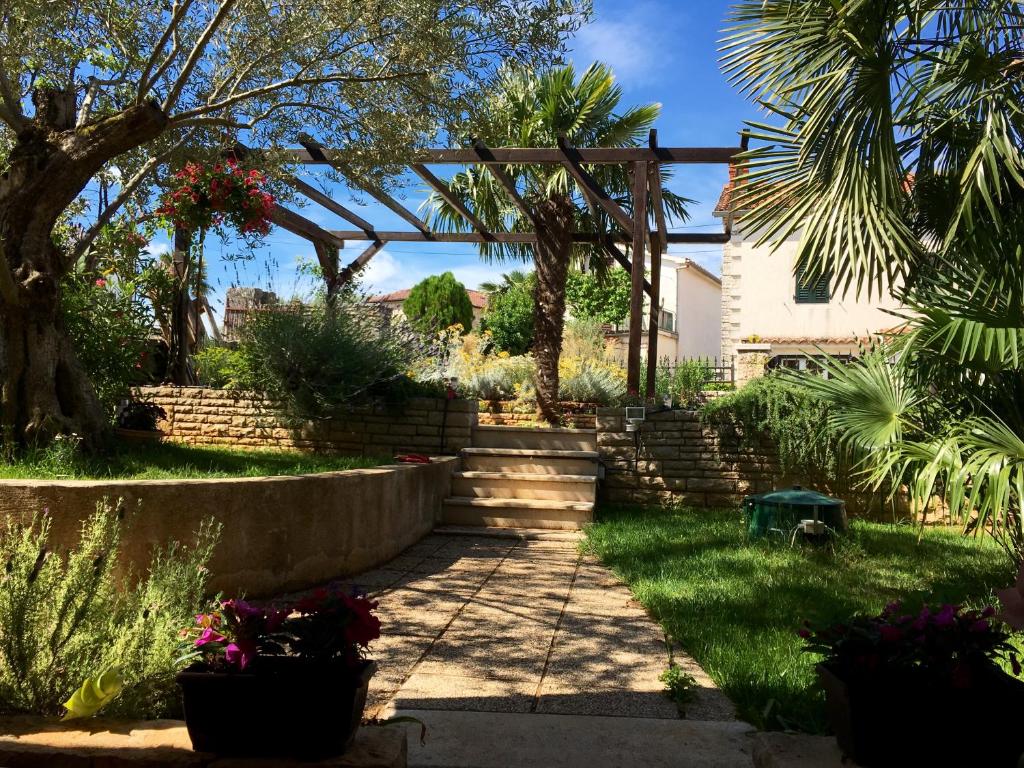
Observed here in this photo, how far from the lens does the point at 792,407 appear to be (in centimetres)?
852

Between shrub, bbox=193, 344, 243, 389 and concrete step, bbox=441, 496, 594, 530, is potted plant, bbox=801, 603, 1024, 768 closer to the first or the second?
concrete step, bbox=441, 496, 594, 530

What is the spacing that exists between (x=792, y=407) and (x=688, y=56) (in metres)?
3.65

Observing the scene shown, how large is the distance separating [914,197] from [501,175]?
508cm

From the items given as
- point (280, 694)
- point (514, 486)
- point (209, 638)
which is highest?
point (209, 638)

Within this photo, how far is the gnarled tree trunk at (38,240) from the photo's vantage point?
17.7ft

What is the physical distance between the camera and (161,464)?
6012 mm

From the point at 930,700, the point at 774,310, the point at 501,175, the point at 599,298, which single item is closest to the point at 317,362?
the point at 501,175

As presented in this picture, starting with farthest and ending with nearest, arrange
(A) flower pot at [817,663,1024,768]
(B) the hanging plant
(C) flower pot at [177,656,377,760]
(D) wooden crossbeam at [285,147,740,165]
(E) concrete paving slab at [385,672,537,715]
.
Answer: (D) wooden crossbeam at [285,147,740,165], (B) the hanging plant, (E) concrete paving slab at [385,672,537,715], (C) flower pot at [177,656,377,760], (A) flower pot at [817,663,1024,768]

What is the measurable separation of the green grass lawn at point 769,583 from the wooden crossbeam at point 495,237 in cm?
509

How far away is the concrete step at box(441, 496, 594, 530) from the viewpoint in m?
8.33

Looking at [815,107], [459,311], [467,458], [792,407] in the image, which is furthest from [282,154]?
[459,311]

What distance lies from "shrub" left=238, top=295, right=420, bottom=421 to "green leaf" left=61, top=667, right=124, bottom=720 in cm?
605

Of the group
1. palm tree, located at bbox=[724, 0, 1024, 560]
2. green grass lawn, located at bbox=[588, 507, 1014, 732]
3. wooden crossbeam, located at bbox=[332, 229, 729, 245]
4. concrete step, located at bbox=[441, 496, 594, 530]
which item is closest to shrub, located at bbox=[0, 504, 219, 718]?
green grass lawn, located at bbox=[588, 507, 1014, 732]

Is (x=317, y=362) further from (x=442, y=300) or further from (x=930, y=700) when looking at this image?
(x=442, y=300)
